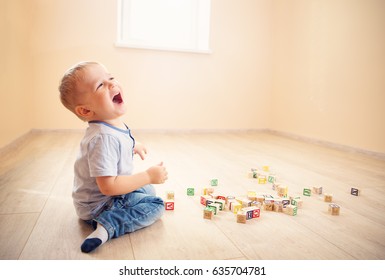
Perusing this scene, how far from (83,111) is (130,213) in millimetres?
410

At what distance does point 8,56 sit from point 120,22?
5.20ft

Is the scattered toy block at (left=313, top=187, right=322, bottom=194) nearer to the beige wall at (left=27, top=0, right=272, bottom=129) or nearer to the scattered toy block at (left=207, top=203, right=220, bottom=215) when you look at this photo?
the scattered toy block at (left=207, top=203, right=220, bottom=215)

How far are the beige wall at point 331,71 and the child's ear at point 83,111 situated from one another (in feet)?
8.80

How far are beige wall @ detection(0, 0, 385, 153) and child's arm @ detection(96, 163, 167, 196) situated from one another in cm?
183

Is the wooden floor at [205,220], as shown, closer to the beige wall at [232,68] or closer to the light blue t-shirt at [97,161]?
the light blue t-shirt at [97,161]

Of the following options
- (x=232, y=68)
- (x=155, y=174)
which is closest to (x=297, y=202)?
(x=155, y=174)

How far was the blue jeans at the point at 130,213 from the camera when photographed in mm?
1132

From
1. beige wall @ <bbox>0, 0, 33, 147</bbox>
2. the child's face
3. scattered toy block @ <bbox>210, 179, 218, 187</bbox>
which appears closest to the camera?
the child's face

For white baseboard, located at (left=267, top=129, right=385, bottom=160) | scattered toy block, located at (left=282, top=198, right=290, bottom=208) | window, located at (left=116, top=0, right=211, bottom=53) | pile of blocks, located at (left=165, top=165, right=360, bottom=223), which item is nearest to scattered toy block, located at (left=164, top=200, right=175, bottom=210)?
pile of blocks, located at (left=165, top=165, right=360, bottom=223)

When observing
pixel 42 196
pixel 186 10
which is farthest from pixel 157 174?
pixel 186 10

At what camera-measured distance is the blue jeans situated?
3.71ft

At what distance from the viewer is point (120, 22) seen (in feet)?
12.9

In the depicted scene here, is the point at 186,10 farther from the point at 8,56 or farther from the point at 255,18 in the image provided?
the point at 8,56

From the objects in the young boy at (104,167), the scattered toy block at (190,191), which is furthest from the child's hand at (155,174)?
the scattered toy block at (190,191)
